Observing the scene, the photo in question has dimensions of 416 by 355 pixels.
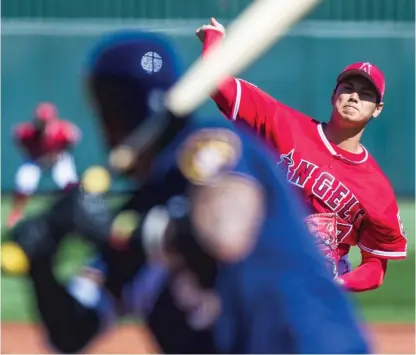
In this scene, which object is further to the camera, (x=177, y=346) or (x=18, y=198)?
(x=18, y=198)

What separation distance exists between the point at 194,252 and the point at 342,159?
1.32 meters

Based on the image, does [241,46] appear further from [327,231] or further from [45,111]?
[45,111]

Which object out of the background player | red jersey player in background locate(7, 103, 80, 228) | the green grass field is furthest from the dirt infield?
the background player

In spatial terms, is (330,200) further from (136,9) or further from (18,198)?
(136,9)

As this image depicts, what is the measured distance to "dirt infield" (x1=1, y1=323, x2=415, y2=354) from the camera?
4.80 metres

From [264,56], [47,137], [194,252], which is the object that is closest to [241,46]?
[194,252]

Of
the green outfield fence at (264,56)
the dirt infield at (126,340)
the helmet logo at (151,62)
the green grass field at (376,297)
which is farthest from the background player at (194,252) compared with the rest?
the green outfield fence at (264,56)

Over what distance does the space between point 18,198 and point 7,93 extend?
1.19 meters

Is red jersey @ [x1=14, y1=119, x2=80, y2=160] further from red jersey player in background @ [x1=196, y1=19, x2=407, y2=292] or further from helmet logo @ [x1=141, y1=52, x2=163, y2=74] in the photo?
helmet logo @ [x1=141, y1=52, x2=163, y2=74]

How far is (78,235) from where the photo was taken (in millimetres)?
1785

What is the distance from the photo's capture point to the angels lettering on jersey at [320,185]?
9.55ft

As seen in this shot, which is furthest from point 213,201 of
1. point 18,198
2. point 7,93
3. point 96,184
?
point 7,93

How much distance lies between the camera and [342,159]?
2.97 metres

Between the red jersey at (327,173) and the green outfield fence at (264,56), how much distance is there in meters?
A: 5.12
